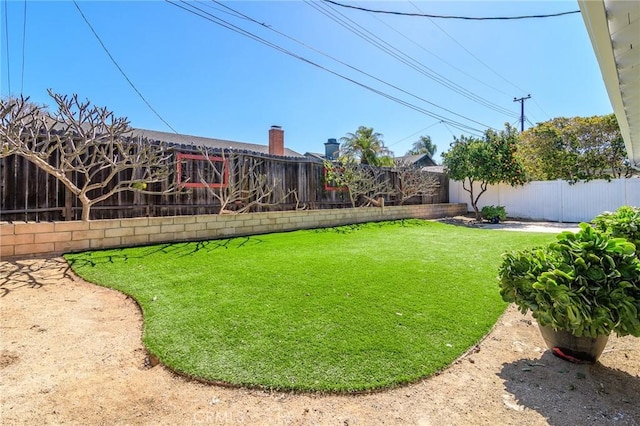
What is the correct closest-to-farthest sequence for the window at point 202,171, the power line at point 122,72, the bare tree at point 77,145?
1. the bare tree at point 77,145
2. the window at point 202,171
3. the power line at point 122,72

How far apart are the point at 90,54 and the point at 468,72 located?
15.8 metres

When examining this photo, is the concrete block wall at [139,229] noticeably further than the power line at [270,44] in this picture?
No

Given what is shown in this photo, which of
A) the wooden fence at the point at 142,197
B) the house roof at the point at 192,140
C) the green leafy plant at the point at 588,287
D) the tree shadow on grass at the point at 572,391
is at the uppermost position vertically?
the house roof at the point at 192,140

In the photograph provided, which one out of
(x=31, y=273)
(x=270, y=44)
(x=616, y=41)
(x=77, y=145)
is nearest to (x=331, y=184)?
(x=270, y=44)

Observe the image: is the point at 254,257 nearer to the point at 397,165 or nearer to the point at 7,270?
the point at 7,270

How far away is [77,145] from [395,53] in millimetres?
11389

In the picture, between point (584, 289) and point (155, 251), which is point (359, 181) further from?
point (584, 289)

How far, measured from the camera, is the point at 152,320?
2947 mm

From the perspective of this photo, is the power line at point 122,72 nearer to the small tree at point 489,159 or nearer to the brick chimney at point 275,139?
the brick chimney at point 275,139

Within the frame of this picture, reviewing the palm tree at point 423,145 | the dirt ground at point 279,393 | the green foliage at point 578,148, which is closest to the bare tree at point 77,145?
the dirt ground at point 279,393

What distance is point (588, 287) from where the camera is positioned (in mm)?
2148

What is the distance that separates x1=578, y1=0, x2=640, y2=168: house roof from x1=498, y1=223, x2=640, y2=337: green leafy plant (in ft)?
3.68

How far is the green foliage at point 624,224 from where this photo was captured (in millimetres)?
3609

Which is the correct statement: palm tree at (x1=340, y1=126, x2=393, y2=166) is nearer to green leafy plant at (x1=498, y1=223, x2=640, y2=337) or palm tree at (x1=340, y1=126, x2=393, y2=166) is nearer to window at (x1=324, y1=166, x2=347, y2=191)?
window at (x1=324, y1=166, x2=347, y2=191)
